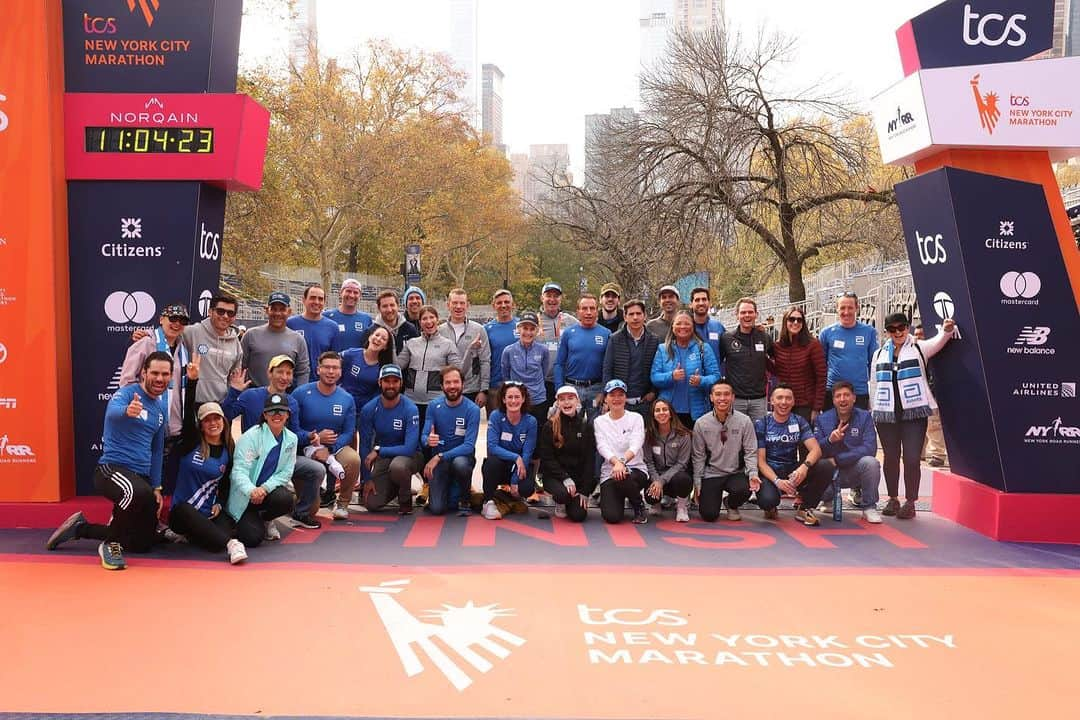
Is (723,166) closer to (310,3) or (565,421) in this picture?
(565,421)

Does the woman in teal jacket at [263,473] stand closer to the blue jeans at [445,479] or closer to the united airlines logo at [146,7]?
the blue jeans at [445,479]

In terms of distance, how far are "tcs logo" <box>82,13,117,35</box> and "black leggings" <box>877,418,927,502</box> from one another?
7.23 metres

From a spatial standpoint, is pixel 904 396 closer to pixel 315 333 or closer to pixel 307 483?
pixel 307 483

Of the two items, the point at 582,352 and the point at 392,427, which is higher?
the point at 582,352

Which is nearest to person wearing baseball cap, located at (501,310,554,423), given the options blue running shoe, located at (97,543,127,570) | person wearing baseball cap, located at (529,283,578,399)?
A: person wearing baseball cap, located at (529,283,578,399)

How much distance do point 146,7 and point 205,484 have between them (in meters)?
3.77

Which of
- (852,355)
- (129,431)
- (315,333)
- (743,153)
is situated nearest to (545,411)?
(315,333)

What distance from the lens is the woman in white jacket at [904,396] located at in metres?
7.14

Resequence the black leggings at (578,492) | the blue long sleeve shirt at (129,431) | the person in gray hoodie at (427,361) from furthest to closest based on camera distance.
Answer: the person in gray hoodie at (427,361) < the black leggings at (578,492) < the blue long sleeve shirt at (129,431)

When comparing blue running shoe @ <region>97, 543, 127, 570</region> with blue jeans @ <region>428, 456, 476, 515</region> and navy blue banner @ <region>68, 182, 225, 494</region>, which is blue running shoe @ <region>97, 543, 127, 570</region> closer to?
navy blue banner @ <region>68, 182, 225, 494</region>

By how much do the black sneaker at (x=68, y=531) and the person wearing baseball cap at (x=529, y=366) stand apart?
12.1ft

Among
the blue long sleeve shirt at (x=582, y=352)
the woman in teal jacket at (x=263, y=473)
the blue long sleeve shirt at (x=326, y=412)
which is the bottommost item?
the woman in teal jacket at (x=263, y=473)

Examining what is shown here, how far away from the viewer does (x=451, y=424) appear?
7.42 metres

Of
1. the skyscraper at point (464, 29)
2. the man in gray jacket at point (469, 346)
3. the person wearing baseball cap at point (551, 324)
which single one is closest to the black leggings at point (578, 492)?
the person wearing baseball cap at point (551, 324)
